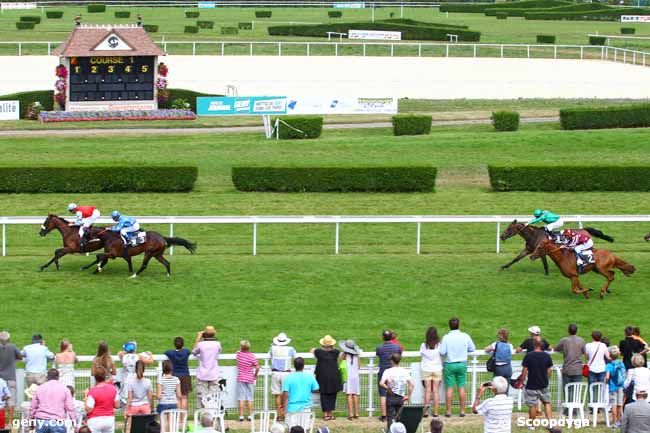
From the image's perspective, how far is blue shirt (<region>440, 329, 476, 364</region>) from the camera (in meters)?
13.3

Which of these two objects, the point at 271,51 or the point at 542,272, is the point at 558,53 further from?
the point at 542,272

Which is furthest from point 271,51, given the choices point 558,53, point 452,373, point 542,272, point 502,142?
point 452,373

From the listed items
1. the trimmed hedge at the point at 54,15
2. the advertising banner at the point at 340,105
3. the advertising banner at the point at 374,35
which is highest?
the trimmed hedge at the point at 54,15

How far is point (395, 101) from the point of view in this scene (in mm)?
36438

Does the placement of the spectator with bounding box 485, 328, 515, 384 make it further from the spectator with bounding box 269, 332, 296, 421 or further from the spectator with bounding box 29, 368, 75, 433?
the spectator with bounding box 29, 368, 75, 433

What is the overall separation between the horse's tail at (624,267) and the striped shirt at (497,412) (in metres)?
7.12

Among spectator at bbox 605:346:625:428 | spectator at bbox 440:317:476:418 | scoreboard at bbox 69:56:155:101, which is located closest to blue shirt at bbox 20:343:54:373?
spectator at bbox 440:317:476:418

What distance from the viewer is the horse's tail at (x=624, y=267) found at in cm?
1831

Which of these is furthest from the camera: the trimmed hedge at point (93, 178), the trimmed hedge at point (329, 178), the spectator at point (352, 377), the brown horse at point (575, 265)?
the trimmed hedge at point (329, 178)

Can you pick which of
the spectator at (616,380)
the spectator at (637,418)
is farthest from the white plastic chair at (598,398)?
the spectator at (637,418)

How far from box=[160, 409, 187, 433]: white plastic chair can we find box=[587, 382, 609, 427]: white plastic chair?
398 centimetres

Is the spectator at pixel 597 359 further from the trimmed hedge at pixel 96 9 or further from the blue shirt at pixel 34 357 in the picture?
the trimmed hedge at pixel 96 9

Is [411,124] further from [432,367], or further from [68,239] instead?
[432,367]

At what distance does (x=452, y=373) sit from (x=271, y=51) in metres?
37.0
